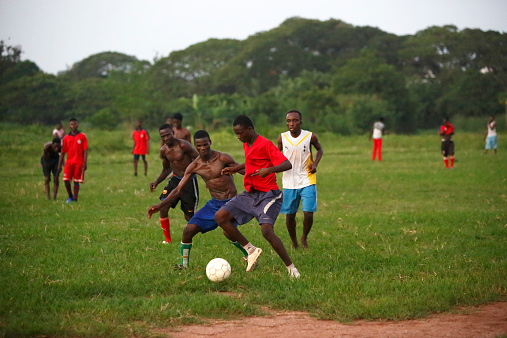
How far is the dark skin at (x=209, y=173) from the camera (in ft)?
27.5

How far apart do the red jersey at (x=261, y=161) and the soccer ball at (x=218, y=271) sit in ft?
3.56

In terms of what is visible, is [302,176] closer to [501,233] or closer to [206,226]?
[206,226]

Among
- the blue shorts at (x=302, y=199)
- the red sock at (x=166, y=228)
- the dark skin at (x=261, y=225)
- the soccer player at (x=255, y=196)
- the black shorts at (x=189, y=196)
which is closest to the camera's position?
the dark skin at (x=261, y=225)

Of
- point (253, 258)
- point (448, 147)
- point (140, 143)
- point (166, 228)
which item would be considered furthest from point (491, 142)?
point (253, 258)

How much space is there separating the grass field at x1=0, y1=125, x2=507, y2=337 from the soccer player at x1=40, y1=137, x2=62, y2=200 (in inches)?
16.6

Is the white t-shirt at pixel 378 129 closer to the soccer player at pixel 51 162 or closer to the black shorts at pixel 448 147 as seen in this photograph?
the black shorts at pixel 448 147

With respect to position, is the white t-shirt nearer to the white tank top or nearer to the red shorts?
the red shorts

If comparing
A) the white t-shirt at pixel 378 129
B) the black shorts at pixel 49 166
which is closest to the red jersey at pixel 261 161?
the black shorts at pixel 49 166

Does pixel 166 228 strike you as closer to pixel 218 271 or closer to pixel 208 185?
pixel 208 185

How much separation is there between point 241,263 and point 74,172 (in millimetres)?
8662

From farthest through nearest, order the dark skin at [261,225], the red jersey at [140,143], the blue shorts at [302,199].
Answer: the red jersey at [140,143] < the blue shorts at [302,199] < the dark skin at [261,225]

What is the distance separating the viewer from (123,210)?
14.5m

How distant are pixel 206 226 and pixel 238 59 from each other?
68327 mm

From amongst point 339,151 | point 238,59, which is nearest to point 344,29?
point 238,59
